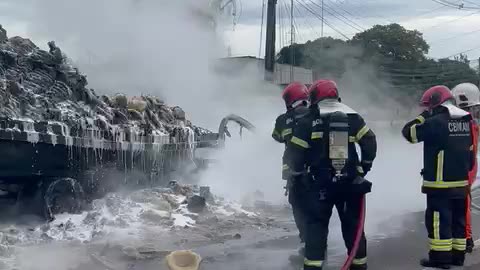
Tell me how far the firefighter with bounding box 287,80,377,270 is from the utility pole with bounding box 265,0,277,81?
21.5 m

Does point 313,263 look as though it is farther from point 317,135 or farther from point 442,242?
point 442,242

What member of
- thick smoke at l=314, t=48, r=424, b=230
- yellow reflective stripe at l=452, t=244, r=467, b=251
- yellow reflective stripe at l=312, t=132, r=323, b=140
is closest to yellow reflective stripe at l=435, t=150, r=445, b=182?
yellow reflective stripe at l=452, t=244, r=467, b=251

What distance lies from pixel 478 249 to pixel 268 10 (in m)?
21.8

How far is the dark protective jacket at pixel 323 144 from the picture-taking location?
5.50 m

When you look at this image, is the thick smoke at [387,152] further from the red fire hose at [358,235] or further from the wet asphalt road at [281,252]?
the red fire hose at [358,235]

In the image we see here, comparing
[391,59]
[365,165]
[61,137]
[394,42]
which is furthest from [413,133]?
[394,42]

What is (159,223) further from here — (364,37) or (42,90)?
(364,37)

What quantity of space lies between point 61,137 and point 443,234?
4348 mm

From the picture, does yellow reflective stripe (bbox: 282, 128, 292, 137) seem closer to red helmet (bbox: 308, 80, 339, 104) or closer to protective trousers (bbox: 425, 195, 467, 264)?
red helmet (bbox: 308, 80, 339, 104)

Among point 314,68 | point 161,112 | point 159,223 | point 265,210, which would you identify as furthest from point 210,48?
point 314,68

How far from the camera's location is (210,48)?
1852 centimetres

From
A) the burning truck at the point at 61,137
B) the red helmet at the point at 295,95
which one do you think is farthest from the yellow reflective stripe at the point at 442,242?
the burning truck at the point at 61,137

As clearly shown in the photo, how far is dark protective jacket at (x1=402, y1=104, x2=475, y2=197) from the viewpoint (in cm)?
613

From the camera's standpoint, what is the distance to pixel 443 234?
6145 millimetres
